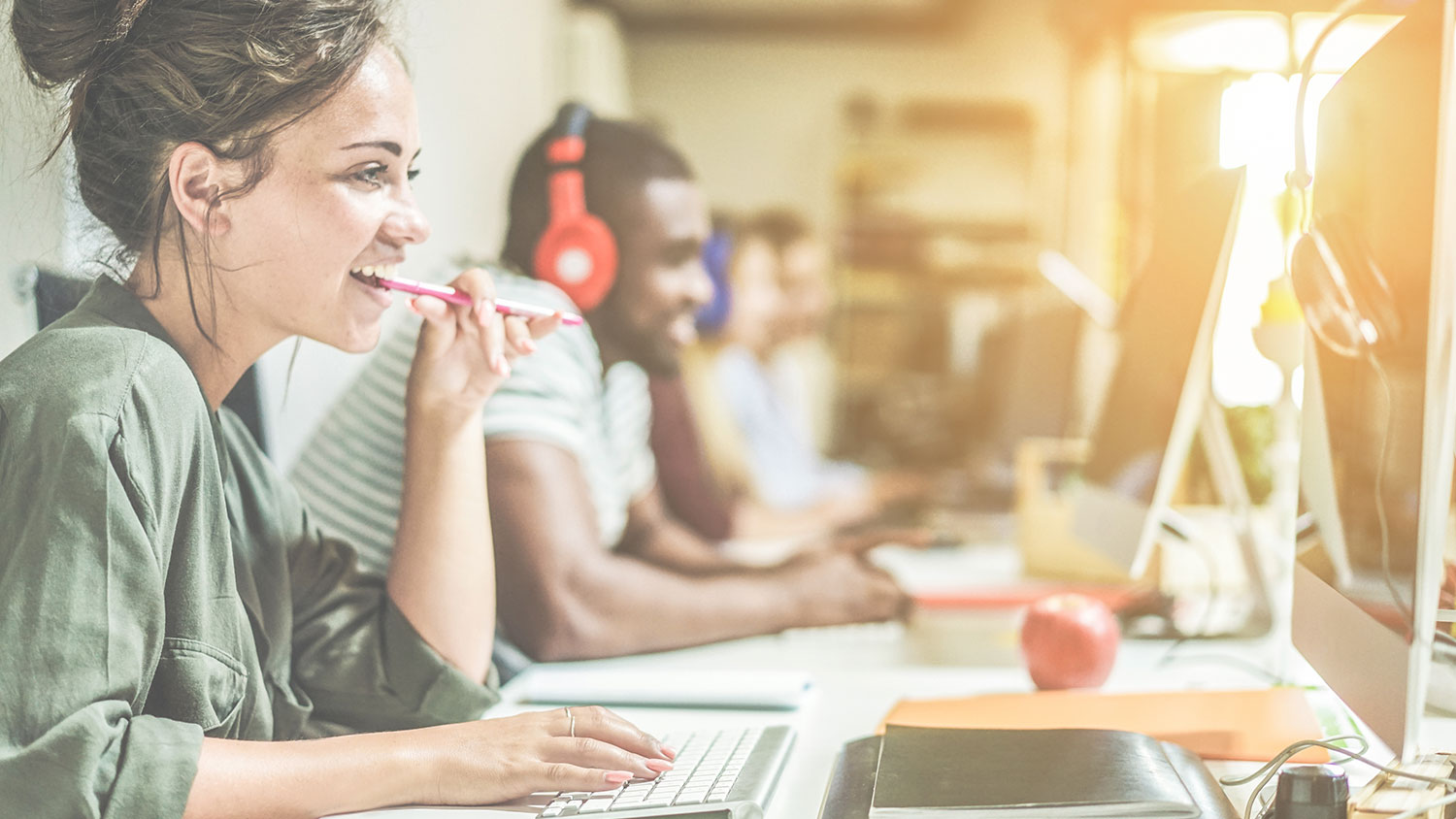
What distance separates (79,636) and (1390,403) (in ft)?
2.31

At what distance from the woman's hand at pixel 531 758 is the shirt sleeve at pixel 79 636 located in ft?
0.47

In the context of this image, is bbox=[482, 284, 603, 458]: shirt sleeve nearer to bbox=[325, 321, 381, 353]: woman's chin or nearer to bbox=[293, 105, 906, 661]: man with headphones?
bbox=[293, 105, 906, 661]: man with headphones

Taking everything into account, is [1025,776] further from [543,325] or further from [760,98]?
[760,98]

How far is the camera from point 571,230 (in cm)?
127

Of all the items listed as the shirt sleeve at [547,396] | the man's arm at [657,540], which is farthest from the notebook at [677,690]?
the man's arm at [657,540]

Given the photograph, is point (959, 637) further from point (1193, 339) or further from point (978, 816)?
point (978, 816)

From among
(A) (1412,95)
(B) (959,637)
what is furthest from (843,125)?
(A) (1412,95)

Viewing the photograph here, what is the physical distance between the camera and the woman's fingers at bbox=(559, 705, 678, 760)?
2.30ft

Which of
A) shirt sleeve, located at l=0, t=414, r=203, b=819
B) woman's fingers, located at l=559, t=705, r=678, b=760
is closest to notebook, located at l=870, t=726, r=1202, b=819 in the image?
woman's fingers, located at l=559, t=705, r=678, b=760

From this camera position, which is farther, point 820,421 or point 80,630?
point 820,421

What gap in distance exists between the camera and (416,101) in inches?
34.3

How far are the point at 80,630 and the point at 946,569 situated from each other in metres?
1.48

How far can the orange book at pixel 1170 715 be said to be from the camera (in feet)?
2.65

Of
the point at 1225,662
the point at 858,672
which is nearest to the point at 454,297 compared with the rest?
the point at 858,672
